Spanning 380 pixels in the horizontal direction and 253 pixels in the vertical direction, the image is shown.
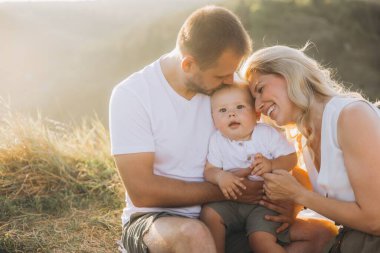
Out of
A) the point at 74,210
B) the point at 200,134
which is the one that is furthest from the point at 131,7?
the point at 200,134

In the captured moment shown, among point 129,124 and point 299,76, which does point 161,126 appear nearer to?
point 129,124

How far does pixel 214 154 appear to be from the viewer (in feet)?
13.1

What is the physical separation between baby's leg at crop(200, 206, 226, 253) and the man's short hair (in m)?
0.98

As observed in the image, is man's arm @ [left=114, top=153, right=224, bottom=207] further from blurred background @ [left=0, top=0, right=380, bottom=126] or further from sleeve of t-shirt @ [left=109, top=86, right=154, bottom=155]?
blurred background @ [left=0, top=0, right=380, bottom=126]

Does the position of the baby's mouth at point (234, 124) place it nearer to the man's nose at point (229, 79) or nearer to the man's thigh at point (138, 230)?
the man's nose at point (229, 79)

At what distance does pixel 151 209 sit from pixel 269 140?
36.5 inches

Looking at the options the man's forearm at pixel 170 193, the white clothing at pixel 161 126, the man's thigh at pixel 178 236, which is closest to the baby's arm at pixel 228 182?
the man's forearm at pixel 170 193

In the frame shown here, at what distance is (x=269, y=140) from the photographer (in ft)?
13.0

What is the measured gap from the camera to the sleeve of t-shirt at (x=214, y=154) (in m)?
3.98

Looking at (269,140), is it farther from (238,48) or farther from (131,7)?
(131,7)

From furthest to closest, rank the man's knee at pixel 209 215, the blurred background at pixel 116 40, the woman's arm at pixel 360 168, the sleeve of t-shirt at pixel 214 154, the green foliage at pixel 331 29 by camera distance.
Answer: the green foliage at pixel 331 29, the blurred background at pixel 116 40, the sleeve of t-shirt at pixel 214 154, the man's knee at pixel 209 215, the woman's arm at pixel 360 168

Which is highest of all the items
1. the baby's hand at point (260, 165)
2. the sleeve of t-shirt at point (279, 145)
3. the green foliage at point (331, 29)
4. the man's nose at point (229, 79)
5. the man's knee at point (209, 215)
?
the green foliage at point (331, 29)

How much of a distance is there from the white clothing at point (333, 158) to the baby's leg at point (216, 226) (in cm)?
71

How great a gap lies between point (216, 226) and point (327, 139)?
930 mm
